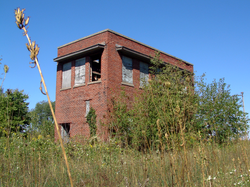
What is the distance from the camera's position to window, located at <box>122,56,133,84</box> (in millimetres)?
16766

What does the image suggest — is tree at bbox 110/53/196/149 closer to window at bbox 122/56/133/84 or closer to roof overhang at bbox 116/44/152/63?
roof overhang at bbox 116/44/152/63

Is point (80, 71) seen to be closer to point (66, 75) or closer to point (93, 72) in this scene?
point (93, 72)

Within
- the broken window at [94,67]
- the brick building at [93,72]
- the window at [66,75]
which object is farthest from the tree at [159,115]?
the window at [66,75]

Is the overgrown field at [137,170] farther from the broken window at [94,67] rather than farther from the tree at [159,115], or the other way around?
the broken window at [94,67]

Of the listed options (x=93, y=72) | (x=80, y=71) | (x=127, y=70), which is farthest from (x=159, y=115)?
(x=80, y=71)

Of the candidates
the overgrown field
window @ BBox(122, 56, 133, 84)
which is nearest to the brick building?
window @ BBox(122, 56, 133, 84)

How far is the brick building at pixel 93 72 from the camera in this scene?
15680mm

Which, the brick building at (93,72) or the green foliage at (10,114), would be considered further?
the brick building at (93,72)

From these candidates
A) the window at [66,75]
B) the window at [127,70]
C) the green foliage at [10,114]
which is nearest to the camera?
the green foliage at [10,114]

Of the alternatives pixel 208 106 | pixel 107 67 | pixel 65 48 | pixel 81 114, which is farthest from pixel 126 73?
pixel 208 106

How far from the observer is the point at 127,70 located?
670 inches

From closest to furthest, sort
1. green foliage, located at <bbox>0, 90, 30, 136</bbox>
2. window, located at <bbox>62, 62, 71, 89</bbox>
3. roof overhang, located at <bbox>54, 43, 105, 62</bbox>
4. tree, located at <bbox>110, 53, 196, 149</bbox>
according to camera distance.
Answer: tree, located at <bbox>110, 53, 196, 149</bbox>, green foliage, located at <bbox>0, 90, 30, 136</bbox>, roof overhang, located at <bbox>54, 43, 105, 62</bbox>, window, located at <bbox>62, 62, 71, 89</bbox>

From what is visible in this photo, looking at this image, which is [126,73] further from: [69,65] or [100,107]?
[69,65]

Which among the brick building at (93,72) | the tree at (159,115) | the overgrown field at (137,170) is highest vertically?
the brick building at (93,72)
